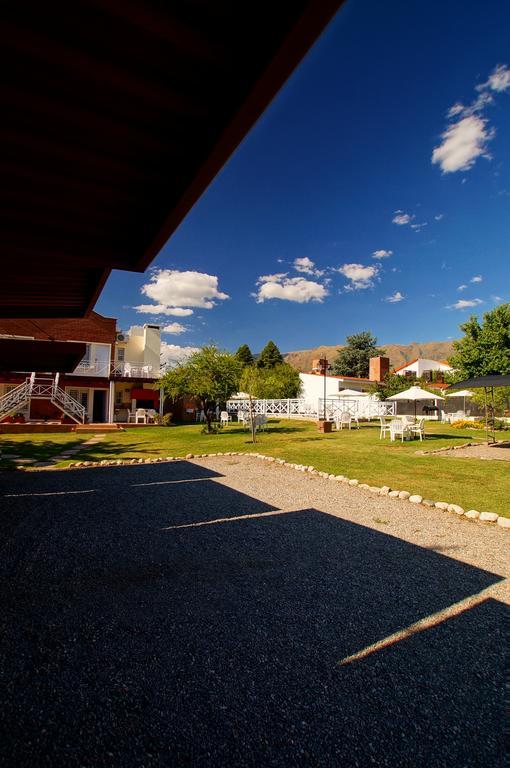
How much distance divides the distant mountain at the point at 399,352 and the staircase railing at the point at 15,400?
13565 centimetres

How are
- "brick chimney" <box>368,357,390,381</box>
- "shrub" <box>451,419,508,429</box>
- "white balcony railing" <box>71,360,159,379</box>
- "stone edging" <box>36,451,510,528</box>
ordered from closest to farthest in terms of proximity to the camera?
"stone edging" <box>36,451,510,528</box> → "shrub" <box>451,419,508,429</box> → "white balcony railing" <box>71,360,159,379</box> → "brick chimney" <box>368,357,390,381</box>

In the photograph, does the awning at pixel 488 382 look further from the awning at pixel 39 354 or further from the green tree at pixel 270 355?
the green tree at pixel 270 355

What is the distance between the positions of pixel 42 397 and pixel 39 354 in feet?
46.5

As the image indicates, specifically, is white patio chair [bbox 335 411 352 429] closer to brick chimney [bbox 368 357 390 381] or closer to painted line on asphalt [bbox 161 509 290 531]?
painted line on asphalt [bbox 161 509 290 531]

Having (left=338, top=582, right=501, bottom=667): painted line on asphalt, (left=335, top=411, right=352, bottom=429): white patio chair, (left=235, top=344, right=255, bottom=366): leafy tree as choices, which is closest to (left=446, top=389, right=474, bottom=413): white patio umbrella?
(left=335, top=411, right=352, bottom=429): white patio chair

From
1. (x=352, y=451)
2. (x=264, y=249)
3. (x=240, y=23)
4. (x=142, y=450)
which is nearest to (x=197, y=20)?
(x=240, y=23)

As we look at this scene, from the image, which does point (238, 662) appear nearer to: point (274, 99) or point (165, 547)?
point (165, 547)

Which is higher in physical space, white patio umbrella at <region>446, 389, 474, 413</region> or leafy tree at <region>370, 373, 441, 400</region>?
leafy tree at <region>370, 373, 441, 400</region>

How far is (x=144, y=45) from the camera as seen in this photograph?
5.19ft

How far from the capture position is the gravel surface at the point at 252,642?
5.25 ft

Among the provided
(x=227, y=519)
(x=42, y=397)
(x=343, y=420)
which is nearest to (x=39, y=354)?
(x=227, y=519)

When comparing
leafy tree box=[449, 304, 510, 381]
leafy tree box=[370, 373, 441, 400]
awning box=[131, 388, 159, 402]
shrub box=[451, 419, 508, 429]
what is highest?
leafy tree box=[449, 304, 510, 381]

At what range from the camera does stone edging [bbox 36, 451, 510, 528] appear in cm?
482

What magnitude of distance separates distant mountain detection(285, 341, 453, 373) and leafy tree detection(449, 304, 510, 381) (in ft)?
412
